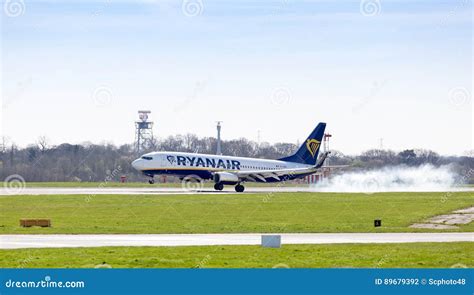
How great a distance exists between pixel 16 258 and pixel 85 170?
121m

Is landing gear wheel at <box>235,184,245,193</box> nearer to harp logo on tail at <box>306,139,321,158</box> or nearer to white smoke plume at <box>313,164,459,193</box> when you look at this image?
white smoke plume at <box>313,164,459,193</box>

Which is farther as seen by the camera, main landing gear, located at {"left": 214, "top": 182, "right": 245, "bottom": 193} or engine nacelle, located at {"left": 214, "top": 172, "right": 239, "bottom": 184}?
main landing gear, located at {"left": 214, "top": 182, "right": 245, "bottom": 193}

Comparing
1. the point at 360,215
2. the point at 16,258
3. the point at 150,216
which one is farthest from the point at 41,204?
the point at 16,258

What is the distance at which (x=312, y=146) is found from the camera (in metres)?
105

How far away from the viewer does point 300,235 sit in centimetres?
3925

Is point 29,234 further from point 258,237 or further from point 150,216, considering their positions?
point 150,216

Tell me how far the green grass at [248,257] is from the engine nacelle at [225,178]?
2389 inches

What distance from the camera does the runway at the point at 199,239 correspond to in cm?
3422

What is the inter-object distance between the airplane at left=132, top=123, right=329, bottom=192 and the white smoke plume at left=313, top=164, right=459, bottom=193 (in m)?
4.89

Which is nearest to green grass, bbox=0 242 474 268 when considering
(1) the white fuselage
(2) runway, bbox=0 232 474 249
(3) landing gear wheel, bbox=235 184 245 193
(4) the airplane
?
(2) runway, bbox=0 232 474 249

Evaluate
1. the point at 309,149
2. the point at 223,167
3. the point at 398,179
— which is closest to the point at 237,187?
the point at 223,167

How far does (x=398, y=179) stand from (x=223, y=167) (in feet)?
82.8

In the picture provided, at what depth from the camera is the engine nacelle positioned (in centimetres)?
9356

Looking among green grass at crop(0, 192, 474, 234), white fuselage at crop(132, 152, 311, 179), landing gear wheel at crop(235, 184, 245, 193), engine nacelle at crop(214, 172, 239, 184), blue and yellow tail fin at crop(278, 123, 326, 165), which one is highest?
blue and yellow tail fin at crop(278, 123, 326, 165)
